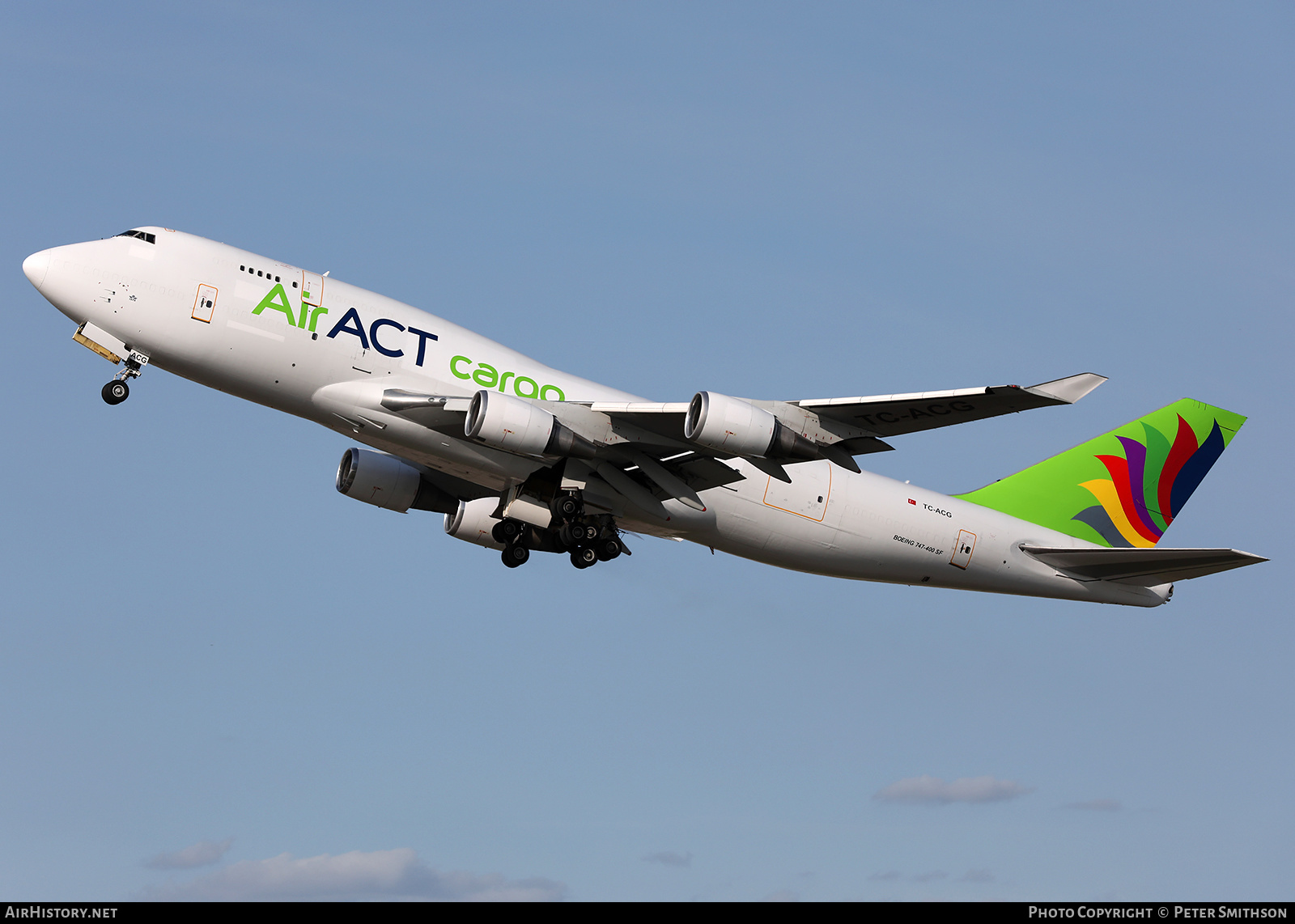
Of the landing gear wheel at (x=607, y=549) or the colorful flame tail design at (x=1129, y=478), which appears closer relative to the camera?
the landing gear wheel at (x=607, y=549)

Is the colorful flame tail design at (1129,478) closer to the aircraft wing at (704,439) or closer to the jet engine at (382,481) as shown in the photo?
the aircraft wing at (704,439)

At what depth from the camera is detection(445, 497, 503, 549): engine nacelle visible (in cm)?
3659

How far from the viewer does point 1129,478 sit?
127ft

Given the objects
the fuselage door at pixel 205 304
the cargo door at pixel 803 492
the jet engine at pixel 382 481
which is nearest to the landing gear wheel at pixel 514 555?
the jet engine at pixel 382 481

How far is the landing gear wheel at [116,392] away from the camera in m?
29.4

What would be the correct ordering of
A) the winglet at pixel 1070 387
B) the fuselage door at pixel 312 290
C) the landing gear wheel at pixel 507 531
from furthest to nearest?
the landing gear wheel at pixel 507 531
the fuselage door at pixel 312 290
the winglet at pixel 1070 387

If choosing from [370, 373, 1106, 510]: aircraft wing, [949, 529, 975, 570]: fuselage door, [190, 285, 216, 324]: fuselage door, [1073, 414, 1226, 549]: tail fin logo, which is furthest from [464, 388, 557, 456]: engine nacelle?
[1073, 414, 1226, 549]: tail fin logo

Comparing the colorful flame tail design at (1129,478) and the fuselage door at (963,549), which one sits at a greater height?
the colorful flame tail design at (1129,478)

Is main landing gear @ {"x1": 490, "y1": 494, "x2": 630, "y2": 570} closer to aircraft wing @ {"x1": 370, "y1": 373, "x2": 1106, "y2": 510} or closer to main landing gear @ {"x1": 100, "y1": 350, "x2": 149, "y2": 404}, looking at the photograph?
aircraft wing @ {"x1": 370, "y1": 373, "x2": 1106, "y2": 510}

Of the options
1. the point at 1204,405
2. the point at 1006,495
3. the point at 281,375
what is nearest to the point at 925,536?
the point at 1006,495

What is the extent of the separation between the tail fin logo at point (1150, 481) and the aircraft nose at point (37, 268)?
28.0 meters

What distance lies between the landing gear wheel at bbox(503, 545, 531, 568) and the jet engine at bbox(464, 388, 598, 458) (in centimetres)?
711

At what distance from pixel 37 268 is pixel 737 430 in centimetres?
1583

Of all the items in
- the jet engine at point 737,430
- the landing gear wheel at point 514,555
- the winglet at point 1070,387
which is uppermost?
the winglet at point 1070,387
